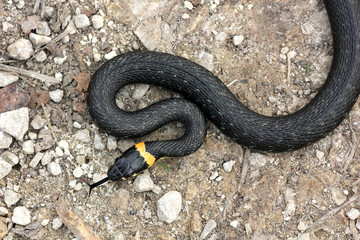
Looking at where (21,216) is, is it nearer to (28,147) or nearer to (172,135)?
(28,147)

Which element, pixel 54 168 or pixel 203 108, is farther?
pixel 203 108

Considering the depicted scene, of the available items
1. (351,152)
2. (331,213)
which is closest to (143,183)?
(331,213)

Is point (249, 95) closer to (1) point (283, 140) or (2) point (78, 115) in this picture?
(1) point (283, 140)

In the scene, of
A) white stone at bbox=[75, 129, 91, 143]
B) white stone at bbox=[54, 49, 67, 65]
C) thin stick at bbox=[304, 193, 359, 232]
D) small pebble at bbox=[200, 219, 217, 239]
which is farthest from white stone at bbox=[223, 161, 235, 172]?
white stone at bbox=[54, 49, 67, 65]

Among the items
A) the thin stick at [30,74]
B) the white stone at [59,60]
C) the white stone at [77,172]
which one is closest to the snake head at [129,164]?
the white stone at [77,172]

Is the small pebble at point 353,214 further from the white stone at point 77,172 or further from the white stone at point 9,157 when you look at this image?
the white stone at point 9,157

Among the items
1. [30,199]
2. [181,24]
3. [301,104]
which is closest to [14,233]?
[30,199]

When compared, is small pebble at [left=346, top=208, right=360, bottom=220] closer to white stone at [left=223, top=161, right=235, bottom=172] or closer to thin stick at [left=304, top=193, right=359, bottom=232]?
thin stick at [left=304, top=193, right=359, bottom=232]
